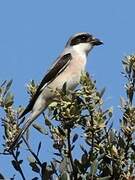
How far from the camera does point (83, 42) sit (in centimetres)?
658

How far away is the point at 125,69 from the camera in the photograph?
10.7 feet

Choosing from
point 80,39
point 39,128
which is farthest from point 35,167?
point 80,39

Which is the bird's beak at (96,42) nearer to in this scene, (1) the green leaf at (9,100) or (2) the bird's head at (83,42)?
(2) the bird's head at (83,42)

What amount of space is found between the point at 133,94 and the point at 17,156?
756 millimetres

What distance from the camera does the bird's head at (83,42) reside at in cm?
640

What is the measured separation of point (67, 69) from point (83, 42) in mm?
732

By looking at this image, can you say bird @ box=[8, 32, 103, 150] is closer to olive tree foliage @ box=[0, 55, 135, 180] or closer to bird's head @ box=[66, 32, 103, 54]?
bird's head @ box=[66, 32, 103, 54]

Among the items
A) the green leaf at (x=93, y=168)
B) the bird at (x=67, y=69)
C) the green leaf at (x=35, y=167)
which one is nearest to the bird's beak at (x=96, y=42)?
the bird at (x=67, y=69)

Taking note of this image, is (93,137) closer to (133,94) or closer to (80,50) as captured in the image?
(133,94)

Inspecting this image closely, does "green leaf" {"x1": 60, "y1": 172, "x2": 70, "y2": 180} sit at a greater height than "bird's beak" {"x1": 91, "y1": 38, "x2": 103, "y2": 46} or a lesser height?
lesser

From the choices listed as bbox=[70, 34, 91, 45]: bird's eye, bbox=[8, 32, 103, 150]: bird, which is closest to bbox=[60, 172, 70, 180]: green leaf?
bbox=[8, 32, 103, 150]: bird

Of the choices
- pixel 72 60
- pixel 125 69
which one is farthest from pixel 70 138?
pixel 72 60

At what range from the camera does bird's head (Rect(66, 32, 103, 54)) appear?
21.0ft

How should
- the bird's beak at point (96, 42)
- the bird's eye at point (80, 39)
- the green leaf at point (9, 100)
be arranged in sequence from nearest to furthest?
the green leaf at point (9, 100) < the bird's beak at point (96, 42) < the bird's eye at point (80, 39)
